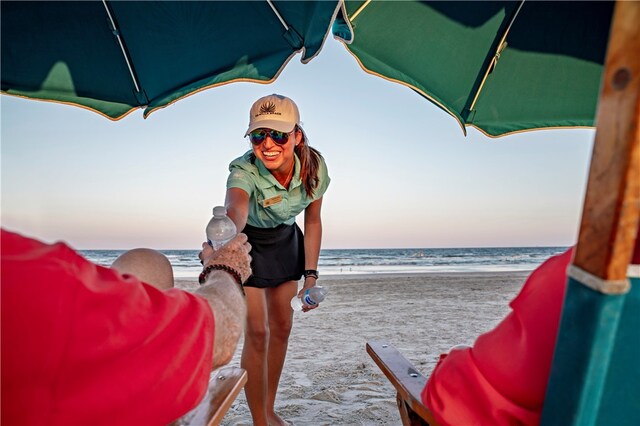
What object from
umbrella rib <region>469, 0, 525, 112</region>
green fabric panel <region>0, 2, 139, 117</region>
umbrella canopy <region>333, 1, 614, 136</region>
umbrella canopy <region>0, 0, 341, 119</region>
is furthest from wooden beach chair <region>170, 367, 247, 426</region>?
umbrella rib <region>469, 0, 525, 112</region>

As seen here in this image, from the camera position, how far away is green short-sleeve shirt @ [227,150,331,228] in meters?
2.86

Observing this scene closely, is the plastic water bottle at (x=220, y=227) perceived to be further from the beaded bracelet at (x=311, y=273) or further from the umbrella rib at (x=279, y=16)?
the umbrella rib at (x=279, y=16)

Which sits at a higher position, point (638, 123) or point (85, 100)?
point (85, 100)

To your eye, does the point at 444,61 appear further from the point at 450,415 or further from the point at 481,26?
the point at 450,415

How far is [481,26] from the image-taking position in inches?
114

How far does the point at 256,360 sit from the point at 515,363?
6.71 ft

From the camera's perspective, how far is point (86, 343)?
83cm

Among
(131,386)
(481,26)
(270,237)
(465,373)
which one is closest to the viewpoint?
(131,386)

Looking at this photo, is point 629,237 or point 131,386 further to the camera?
point 131,386

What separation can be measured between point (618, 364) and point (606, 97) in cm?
51

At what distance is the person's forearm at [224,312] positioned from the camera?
46.1 inches

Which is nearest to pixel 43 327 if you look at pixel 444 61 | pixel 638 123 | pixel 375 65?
pixel 638 123

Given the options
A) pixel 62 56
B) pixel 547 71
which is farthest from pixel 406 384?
pixel 62 56

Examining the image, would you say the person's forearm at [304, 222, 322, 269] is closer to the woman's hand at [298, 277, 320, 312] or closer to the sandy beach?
the woman's hand at [298, 277, 320, 312]
